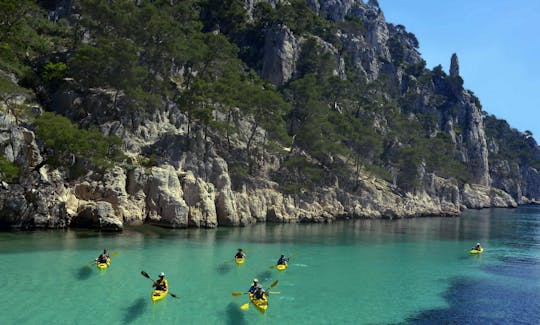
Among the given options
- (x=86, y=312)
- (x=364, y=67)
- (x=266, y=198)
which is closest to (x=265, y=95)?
(x=266, y=198)

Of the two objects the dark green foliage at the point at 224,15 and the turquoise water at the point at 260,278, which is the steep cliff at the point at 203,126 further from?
the turquoise water at the point at 260,278

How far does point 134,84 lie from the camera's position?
191 ft

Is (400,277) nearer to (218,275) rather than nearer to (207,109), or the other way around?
(218,275)

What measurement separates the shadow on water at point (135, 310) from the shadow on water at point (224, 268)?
8533 mm

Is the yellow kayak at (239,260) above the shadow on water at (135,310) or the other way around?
above

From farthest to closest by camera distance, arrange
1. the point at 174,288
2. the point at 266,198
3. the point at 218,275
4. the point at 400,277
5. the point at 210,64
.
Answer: the point at 210,64 < the point at 266,198 < the point at 400,277 < the point at 218,275 < the point at 174,288

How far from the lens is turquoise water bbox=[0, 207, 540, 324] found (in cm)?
2256

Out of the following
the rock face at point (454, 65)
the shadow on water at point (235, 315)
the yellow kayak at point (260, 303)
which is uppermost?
the rock face at point (454, 65)

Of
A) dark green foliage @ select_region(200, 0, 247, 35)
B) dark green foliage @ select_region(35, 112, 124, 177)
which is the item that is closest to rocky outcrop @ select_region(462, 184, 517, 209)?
dark green foliage @ select_region(200, 0, 247, 35)

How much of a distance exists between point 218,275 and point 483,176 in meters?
132

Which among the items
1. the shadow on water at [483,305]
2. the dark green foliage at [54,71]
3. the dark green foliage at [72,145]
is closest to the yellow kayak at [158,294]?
the shadow on water at [483,305]

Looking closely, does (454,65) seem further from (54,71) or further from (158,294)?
(158,294)

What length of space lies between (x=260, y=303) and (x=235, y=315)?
170 centimetres

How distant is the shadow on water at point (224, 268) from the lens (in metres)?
31.9
